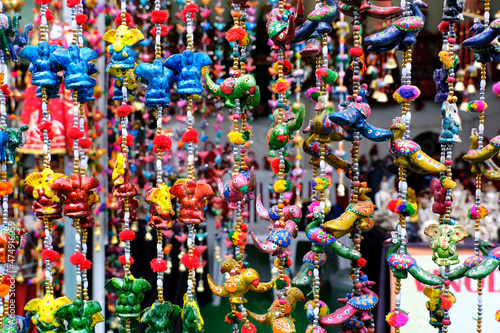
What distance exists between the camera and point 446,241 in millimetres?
1056

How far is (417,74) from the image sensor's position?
256 cm

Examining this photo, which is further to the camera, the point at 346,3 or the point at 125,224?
the point at 125,224

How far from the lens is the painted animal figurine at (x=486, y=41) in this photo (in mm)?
1058

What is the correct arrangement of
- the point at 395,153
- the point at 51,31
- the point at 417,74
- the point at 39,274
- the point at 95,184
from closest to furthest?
the point at 395,153, the point at 95,184, the point at 51,31, the point at 39,274, the point at 417,74

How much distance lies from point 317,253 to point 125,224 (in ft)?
1.53

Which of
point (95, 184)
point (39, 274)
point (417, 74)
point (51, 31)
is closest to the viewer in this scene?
point (95, 184)

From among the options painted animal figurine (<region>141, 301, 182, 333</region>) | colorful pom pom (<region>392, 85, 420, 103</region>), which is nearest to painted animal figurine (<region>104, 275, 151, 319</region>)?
painted animal figurine (<region>141, 301, 182, 333</region>)

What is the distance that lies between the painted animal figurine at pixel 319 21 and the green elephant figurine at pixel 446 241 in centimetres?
52

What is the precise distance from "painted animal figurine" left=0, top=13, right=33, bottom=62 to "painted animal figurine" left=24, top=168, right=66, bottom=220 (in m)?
0.31

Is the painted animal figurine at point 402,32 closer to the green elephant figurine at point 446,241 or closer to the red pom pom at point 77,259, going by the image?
the green elephant figurine at point 446,241

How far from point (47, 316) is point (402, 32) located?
1.05 meters

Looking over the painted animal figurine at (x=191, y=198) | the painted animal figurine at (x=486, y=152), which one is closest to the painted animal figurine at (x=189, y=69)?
the painted animal figurine at (x=191, y=198)

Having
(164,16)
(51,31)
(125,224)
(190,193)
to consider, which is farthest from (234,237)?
(51,31)

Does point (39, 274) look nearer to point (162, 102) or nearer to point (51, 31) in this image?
point (51, 31)
